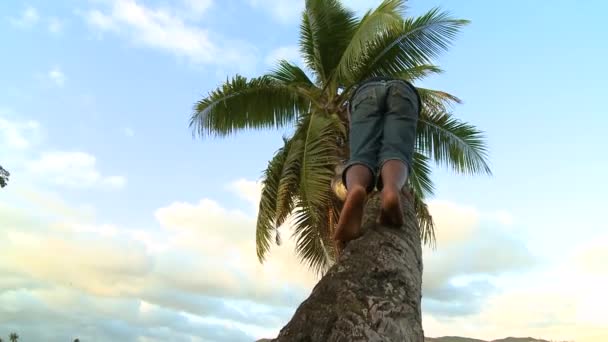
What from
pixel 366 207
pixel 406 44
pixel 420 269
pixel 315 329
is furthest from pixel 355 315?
pixel 406 44

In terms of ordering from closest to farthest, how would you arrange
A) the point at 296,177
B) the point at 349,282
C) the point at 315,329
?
1. the point at 315,329
2. the point at 349,282
3. the point at 296,177

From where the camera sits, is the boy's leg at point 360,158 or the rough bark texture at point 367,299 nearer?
the rough bark texture at point 367,299

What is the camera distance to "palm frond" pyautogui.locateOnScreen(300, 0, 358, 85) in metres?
10.1

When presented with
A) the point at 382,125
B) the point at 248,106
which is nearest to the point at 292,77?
the point at 248,106

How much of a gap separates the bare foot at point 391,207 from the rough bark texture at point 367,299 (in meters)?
0.06

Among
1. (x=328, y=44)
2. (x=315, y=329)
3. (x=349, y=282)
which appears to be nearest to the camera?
(x=315, y=329)

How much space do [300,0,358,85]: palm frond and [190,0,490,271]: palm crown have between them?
0.02m

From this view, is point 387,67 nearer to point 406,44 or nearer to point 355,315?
point 406,44

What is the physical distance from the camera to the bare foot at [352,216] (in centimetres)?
238

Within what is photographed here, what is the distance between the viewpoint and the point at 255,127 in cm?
1041

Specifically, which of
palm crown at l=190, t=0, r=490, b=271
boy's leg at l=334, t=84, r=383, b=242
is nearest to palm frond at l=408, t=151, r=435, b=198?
palm crown at l=190, t=0, r=490, b=271

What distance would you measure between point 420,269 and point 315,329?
3.22ft

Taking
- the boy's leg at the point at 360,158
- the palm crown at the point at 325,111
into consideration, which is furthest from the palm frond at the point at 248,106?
the boy's leg at the point at 360,158

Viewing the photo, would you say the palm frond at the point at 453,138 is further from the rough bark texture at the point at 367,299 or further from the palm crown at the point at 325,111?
the rough bark texture at the point at 367,299
